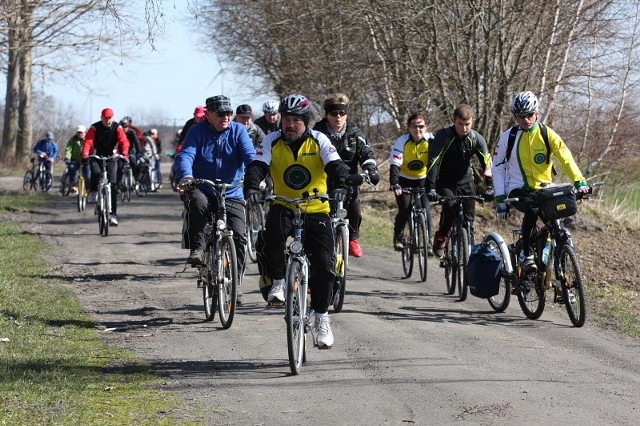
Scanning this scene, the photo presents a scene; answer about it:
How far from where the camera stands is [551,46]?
75.6ft

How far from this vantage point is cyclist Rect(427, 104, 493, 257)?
41.5 feet

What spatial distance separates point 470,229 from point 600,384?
4.57 m

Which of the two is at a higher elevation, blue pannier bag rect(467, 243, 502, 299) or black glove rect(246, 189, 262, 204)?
black glove rect(246, 189, 262, 204)

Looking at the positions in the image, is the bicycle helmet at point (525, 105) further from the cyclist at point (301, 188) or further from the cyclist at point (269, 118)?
the cyclist at point (269, 118)

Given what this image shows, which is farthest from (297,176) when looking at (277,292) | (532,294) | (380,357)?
(532,294)

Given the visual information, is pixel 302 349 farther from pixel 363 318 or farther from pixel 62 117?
pixel 62 117

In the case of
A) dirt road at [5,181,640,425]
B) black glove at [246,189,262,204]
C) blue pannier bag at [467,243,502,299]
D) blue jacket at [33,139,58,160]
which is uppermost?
blue jacket at [33,139,58,160]

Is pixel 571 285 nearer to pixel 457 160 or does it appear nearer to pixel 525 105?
pixel 525 105

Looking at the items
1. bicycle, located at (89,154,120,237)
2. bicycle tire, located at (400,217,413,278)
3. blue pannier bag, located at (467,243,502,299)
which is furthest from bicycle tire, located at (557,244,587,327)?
bicycle, located at (89,154,120,237)

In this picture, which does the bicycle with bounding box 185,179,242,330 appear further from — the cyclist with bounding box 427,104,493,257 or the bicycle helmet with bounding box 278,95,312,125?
the cyclist with bounding box 427,104,493,257

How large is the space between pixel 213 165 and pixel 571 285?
346cm

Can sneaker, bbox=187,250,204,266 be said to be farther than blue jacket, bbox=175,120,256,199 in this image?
No

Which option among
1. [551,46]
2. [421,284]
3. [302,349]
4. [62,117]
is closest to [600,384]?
[302,349]

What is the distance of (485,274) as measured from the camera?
37.6 ft
